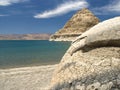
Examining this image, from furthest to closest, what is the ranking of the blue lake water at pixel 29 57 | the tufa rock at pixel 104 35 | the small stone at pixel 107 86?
the blue lake water at pixel 29 57 < the tufa rock at pixel 104 35 < the small stone at pixel 107 86

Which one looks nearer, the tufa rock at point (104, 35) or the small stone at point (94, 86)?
the small stone at point (94, 86)

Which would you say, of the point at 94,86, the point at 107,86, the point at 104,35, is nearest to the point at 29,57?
the point at 104,35

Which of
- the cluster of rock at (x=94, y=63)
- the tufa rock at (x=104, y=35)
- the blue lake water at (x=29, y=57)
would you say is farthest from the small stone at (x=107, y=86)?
the blue lake water at (x=29, y=57)

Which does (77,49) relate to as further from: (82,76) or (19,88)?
(19,88)

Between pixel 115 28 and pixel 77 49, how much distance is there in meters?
1.22

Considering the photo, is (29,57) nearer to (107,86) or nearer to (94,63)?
(94,63)

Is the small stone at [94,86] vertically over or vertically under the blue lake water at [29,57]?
under

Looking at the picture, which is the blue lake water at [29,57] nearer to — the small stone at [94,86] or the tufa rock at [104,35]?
the tufa rock at [104,35]

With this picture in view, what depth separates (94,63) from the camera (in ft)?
25.1

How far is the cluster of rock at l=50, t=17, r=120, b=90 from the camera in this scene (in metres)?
7.42

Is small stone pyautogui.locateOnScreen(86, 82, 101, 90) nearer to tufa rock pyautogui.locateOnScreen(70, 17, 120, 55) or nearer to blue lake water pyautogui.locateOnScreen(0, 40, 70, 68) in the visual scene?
tufa rock pyautogui.locateOnScreen(70, 17, 120, 55)

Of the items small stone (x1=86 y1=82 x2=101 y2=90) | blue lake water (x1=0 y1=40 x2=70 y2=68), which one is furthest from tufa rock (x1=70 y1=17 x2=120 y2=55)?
blue lake water (x1=0 y1=40 x2=70 y2=68)

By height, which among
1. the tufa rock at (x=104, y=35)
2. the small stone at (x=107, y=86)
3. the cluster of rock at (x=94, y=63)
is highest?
the tufa rock at (x=104, y=35)

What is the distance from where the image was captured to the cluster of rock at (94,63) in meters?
7.42
